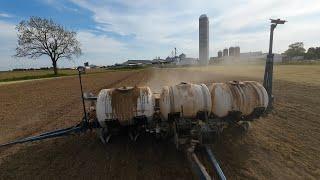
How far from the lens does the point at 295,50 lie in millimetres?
143750

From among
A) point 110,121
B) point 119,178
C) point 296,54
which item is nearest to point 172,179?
point 119,178

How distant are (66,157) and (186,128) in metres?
2.91

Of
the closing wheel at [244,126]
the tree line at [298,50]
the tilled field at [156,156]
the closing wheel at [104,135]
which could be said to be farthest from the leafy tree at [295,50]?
the closing wheel at [104,135]

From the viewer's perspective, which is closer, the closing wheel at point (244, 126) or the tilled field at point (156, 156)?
the tilled field at point (156, 156)

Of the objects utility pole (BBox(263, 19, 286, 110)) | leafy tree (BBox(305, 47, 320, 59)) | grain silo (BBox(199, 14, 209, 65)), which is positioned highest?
grain silo (BBox(199, 14, 209, 65))

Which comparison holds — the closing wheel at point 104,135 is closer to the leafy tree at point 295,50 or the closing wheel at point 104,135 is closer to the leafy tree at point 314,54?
the leafy tree at point 314,54

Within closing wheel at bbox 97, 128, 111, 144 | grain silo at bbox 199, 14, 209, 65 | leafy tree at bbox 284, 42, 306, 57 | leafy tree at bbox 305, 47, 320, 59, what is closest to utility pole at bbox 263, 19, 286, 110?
closing wheel at bbox 97, 128, 111, 144

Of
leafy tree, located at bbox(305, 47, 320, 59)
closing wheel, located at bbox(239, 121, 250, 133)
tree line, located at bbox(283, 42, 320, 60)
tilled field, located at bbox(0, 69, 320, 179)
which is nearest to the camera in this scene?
tilled field, located at bbox(0, 69, 320, 179)

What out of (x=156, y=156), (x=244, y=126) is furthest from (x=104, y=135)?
(x=244, y=126)

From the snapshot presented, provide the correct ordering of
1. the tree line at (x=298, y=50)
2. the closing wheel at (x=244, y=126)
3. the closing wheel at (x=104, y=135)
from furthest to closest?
the tree line at (x=298, y=50) → the closing wheel at (x=244, y=126) → the closing wheel at (x=104, y=135)

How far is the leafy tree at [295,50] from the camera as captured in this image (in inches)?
5487

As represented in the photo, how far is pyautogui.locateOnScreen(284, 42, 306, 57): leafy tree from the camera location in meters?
139

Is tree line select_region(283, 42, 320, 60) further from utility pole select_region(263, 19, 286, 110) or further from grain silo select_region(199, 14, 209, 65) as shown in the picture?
utility pole select_region(263, 19, 286, 110)

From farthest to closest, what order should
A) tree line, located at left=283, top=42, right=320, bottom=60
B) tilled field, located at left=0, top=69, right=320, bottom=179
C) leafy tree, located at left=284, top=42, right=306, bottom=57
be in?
1. leafy tree, located at left=284, top=42, right=306, bottom=57
2. tree line, located at left=283, top=42, right=320, bottom=60
3. tilled field, located at left=0, top=69, right=320, bottom=179
